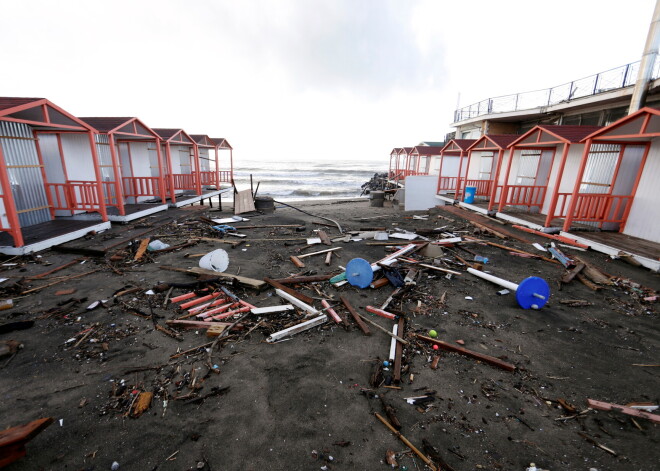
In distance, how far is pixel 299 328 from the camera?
18.0 feet

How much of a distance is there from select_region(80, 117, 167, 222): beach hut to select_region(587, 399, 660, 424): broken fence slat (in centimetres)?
1559

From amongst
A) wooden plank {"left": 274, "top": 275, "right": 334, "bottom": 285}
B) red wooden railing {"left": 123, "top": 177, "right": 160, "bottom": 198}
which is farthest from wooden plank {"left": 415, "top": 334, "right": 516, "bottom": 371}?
red wooden railing {"left": 123, "top": 177, "right": 160, "bottom": 198}

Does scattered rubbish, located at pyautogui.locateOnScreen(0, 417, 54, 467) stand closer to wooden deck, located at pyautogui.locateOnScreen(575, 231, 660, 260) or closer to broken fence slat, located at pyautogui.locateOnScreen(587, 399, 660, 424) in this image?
broken fence slat, located at pyautogui.locateOnScreen(587, 399, 660, 424)

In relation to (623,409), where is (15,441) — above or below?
above

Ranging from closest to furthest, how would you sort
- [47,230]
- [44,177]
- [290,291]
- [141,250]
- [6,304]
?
[6,304], [290,291], [141,250], [47,230], [44,177]

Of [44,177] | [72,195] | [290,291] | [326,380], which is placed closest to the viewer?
[326,380]

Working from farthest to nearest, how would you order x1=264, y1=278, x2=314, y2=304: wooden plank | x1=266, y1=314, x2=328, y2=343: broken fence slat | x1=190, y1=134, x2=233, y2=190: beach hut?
x1=190, y1=134, x2=233, y2=190: beach hut < x1=264, y1=278, x2=314, y2=304: wooden plank < x1=266, y1=314, x2=328, y2=343: broken fence slat

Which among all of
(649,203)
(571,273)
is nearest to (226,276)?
(571,273)

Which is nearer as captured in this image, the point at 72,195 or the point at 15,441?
the point at 15,441

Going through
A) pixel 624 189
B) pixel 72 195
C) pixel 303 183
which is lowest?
pixel 303 183

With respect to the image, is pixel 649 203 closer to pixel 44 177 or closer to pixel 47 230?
pixel 47 230

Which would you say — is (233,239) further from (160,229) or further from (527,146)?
(527,146)

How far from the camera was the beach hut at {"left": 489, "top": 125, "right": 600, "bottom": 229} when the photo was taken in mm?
12227

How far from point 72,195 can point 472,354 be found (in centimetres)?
1497
